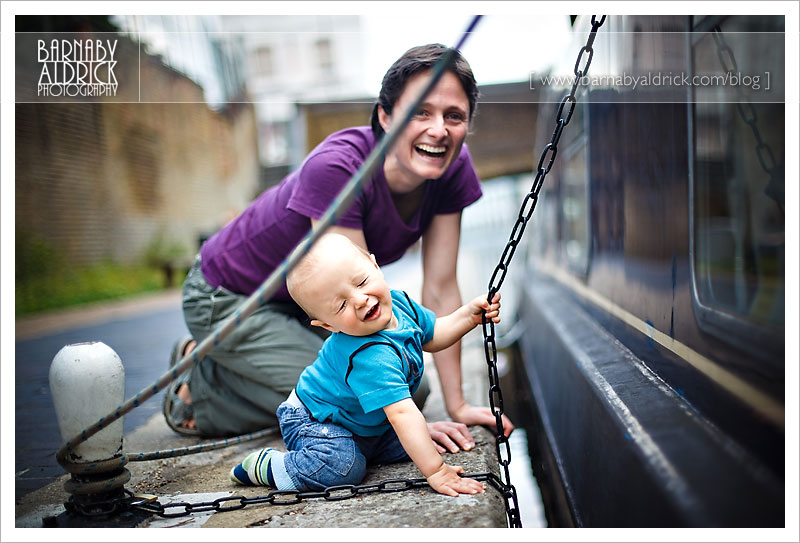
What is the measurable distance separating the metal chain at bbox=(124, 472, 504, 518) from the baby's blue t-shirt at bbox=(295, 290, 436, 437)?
0.20 meters

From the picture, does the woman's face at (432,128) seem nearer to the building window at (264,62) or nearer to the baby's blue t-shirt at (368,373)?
the baby's blue t-shirt at (368,373)

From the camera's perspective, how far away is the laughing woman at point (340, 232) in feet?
7.61

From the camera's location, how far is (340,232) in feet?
7.72

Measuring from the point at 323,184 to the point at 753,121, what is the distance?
139 cm

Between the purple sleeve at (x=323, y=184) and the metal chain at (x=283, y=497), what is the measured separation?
886mm

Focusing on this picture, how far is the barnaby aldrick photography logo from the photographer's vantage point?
257 centimetres

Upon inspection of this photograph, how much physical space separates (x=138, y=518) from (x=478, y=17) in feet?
5.25

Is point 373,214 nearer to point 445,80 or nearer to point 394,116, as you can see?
point 394,116

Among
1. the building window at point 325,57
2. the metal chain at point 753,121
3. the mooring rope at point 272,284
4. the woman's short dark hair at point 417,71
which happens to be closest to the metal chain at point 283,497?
the mooring rope at point 272,284

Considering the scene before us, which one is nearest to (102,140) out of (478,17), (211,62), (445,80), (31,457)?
(211,62)

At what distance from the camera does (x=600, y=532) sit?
1489 mm

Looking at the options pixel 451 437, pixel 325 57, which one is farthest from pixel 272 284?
pixel 325 57

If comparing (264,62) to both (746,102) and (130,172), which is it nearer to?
(130,172)

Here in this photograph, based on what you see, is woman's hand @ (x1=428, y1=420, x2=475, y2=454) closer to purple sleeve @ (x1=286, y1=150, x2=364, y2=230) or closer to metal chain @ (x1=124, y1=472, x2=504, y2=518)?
metal chain @ (x1=124, y1=472, x2=504, y2=518)
